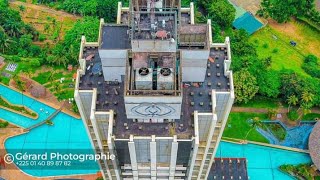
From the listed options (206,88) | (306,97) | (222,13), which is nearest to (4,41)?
(222,13)

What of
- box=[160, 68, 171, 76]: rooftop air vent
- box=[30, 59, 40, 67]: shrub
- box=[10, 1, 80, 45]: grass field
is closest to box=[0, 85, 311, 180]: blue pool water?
box=[30, 59, 40, 67]: shrub

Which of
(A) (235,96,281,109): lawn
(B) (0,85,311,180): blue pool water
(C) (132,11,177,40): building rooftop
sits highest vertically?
(C) (132,11,177,40): building rooftop

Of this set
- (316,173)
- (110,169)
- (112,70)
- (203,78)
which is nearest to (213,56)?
(203,78)

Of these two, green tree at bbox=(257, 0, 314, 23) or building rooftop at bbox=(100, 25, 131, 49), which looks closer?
building rooftop at bbox=(100, 25, 131, 49)

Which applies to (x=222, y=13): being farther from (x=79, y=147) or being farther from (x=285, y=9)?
(x=79, y=147)

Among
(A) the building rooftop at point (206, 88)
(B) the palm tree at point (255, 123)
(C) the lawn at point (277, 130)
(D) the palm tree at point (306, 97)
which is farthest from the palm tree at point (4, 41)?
(A) the building rooftop at point (206, 88)

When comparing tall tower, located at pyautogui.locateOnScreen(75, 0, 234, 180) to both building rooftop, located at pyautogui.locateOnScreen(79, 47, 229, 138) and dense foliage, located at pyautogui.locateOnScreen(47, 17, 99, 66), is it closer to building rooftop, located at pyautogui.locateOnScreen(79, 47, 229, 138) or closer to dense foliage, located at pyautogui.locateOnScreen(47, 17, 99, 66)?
building rooftop, located at pyautogui.locateOnScreen(79, 47, 229, 138)

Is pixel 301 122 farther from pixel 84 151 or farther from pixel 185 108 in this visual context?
pixel 185 108
